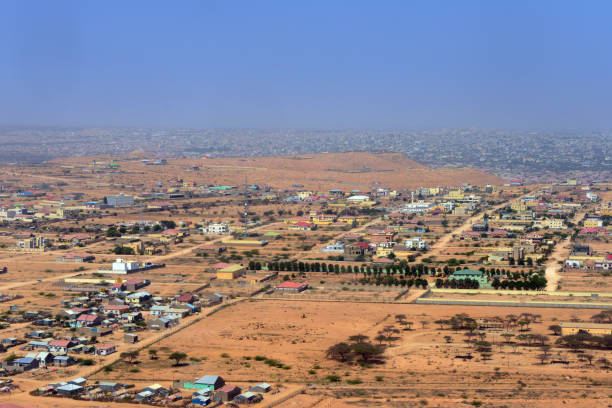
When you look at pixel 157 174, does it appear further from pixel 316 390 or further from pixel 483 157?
pixel 316 390

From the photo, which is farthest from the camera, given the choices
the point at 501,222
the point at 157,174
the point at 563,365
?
the point at 157,174

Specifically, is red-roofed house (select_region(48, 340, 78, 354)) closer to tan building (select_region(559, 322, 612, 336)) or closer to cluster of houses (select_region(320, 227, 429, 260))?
tan building (select_region(559, 322, 612, 336))

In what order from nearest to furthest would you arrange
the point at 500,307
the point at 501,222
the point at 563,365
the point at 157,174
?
1. the point at 563,365
2. the point at 500,307
3. the point at 501,222
4. the point at 157,174

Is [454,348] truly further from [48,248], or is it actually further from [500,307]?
[48,248]

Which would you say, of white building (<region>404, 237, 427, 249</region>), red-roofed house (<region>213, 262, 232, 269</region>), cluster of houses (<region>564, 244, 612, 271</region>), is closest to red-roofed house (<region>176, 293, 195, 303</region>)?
red-roofed house (<region>213, 262, 232, 269</region>)

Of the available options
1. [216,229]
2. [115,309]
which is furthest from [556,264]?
[216,229]

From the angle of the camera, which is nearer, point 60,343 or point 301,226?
point 60,343

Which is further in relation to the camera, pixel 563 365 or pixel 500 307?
pixel 500 307

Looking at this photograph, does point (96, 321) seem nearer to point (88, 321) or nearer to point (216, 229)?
point (88, 321)

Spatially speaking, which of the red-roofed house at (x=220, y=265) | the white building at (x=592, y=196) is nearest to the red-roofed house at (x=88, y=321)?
the red-roofed house at (x=220, y=265)

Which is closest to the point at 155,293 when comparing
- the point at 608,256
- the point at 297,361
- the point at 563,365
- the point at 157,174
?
the point at 297,361
